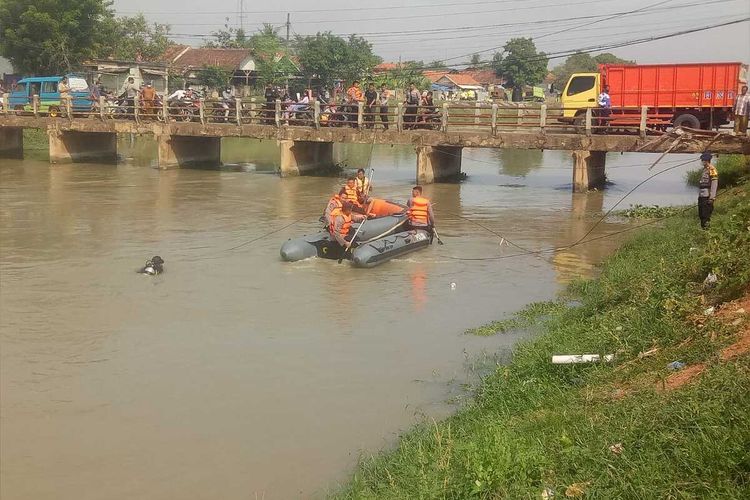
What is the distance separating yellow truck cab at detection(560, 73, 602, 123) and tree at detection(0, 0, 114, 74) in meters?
22.8

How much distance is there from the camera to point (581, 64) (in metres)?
86.9

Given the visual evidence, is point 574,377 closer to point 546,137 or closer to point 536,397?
point 536,397

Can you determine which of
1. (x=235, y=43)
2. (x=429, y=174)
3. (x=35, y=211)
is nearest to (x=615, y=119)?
(x=429, y=174)

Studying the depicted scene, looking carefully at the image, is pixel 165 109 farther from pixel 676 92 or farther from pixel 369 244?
pixel 676 92

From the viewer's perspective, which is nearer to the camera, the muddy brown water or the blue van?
the muddy brown water

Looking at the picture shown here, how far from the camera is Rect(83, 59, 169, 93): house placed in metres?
38.4

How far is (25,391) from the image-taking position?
8438 mm

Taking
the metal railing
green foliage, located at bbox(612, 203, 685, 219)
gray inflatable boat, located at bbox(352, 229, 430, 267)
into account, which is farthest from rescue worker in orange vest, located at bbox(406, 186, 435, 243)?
the metal railing

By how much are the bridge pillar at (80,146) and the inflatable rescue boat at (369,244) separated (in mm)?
17496

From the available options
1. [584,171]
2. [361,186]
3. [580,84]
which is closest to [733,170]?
[584,171]

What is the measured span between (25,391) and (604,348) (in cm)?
566

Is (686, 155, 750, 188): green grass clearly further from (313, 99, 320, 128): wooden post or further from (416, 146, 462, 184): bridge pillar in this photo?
(313, 99, 320, 128): wooden post

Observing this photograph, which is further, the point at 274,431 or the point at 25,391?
the point at 25,391

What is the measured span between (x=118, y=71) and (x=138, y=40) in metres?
13.2
